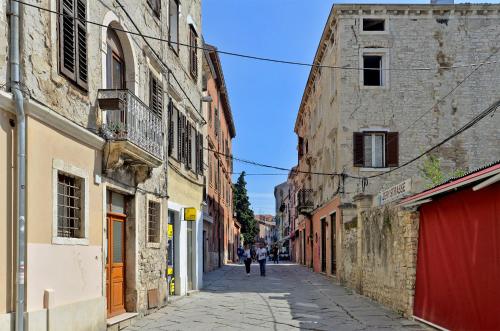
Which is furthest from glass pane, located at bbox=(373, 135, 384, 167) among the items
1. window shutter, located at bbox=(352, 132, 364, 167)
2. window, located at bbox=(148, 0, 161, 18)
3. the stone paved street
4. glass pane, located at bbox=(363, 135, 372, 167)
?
window, located at bbox=(148, 0, 161, 18)

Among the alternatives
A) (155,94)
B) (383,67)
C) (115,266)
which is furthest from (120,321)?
(383,67)

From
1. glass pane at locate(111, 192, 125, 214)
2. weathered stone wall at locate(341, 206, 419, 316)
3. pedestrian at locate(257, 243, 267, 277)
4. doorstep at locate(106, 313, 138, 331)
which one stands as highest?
glass pane at locate(111, 192, 125, 214)

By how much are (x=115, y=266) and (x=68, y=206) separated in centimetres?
276

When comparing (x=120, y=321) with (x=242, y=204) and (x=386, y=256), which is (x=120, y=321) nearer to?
(x=386, y=256)

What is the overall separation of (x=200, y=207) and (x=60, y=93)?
41.7 feet

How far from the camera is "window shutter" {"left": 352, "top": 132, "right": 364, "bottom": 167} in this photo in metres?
24.2

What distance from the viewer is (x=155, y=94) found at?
13.9m

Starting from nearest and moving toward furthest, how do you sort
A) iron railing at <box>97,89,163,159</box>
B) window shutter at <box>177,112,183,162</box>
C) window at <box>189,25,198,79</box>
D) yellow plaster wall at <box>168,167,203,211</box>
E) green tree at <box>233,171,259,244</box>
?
iron railing at <box>97,89,163,159</box>, yellow plaster wall at <box>168,167,203,211</box>, window shutter at <box>177,112,183,162</box>, window at <box>189,25,198,79</box>, green tree at <box>233,171,259,244</box>

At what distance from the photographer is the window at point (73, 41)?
8641 millimetres

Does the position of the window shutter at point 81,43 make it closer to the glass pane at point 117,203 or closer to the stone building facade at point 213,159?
the glass pane at point 117,203

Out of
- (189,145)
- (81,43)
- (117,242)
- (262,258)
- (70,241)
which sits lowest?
(262,258)

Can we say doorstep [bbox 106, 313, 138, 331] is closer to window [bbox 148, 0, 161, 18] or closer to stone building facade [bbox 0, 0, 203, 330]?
stone building facade [bbox 0, 0, 203, 330]

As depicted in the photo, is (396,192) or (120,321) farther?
(396,192)

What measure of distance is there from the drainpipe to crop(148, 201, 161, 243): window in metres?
6.47
